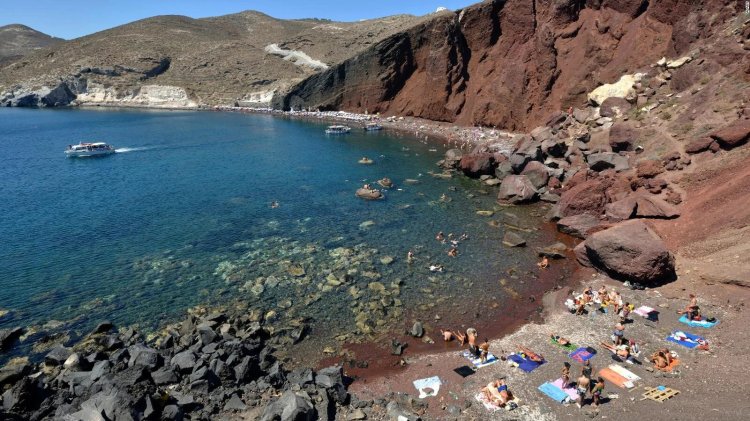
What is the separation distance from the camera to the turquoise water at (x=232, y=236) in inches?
1145

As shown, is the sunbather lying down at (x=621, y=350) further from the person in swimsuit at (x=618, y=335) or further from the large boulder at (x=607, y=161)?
the large boulder at (x=607, y=161)

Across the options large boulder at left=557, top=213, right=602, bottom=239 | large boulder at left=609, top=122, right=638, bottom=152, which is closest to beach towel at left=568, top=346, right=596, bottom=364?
large boulder at left=557, top=213, right=602, bottom=239

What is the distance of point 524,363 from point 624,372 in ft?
A: 14.8

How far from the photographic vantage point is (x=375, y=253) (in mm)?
35688

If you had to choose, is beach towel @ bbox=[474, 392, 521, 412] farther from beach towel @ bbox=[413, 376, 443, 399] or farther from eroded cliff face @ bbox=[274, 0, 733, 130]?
eroded cliff face @ bbox=[274, 0, 733, 130]

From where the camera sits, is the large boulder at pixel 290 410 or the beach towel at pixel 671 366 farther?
the beach towel at pixel 671 366

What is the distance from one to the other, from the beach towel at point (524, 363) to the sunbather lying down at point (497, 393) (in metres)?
2.05

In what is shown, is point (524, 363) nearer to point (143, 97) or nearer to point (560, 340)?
point (560, 340)

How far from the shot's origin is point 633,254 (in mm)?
29547

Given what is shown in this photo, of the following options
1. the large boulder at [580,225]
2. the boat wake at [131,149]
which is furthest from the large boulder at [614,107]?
the boat wake at [131,149]

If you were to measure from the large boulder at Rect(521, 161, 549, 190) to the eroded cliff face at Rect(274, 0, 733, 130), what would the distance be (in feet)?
73.4

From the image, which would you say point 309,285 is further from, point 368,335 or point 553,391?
point 553,391

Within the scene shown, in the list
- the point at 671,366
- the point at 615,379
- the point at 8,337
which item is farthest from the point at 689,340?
the point at 8,337

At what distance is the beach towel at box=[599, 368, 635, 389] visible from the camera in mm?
19875
